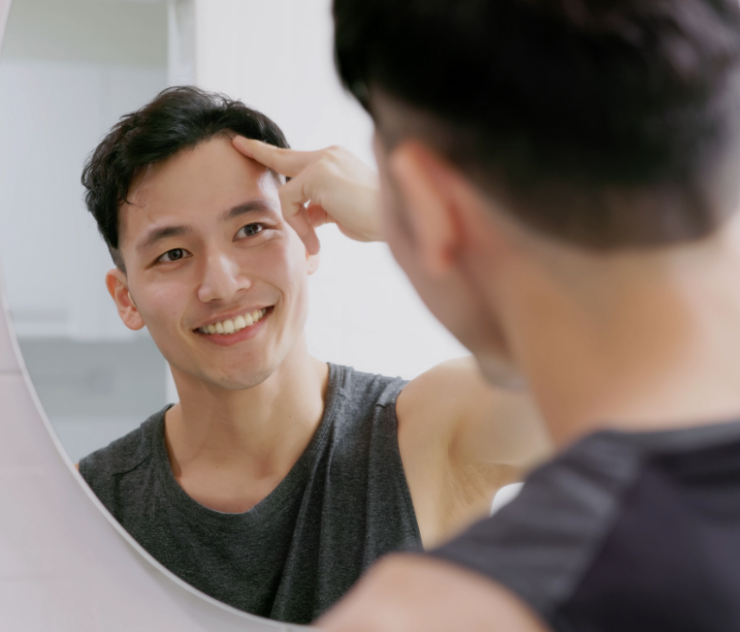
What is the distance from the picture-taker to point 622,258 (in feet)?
1.29

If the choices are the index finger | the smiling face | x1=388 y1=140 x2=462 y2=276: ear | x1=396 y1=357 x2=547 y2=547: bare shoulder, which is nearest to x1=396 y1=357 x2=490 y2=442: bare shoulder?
x1=396 y1=357 x2=547 y2=547: bare shoulder

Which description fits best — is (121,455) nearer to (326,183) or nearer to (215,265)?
(215,265)

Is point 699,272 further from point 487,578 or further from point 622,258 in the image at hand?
point 487,578

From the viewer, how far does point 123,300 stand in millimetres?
806

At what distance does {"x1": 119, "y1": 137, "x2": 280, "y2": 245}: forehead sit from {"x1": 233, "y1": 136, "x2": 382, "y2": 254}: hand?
1cm

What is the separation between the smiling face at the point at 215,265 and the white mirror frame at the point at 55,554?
0.70 ft

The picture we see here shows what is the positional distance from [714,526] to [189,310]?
56 cm

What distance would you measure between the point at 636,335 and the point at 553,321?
0.04 m

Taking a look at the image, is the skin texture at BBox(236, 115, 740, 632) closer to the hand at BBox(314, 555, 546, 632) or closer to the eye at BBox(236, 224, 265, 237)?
the hand at BBox(314, 555, 546, 632)

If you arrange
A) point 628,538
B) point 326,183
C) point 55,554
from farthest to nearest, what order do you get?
point 55,554 → point 326,183 → point 628,538

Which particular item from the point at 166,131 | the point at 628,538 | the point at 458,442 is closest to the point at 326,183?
the point at 166,131

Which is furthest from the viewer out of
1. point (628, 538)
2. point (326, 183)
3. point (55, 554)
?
point (55, 554)

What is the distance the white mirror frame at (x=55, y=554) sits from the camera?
886 millimetres

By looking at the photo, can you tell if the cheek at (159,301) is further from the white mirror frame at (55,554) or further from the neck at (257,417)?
the white mirror frame at (55,554)
